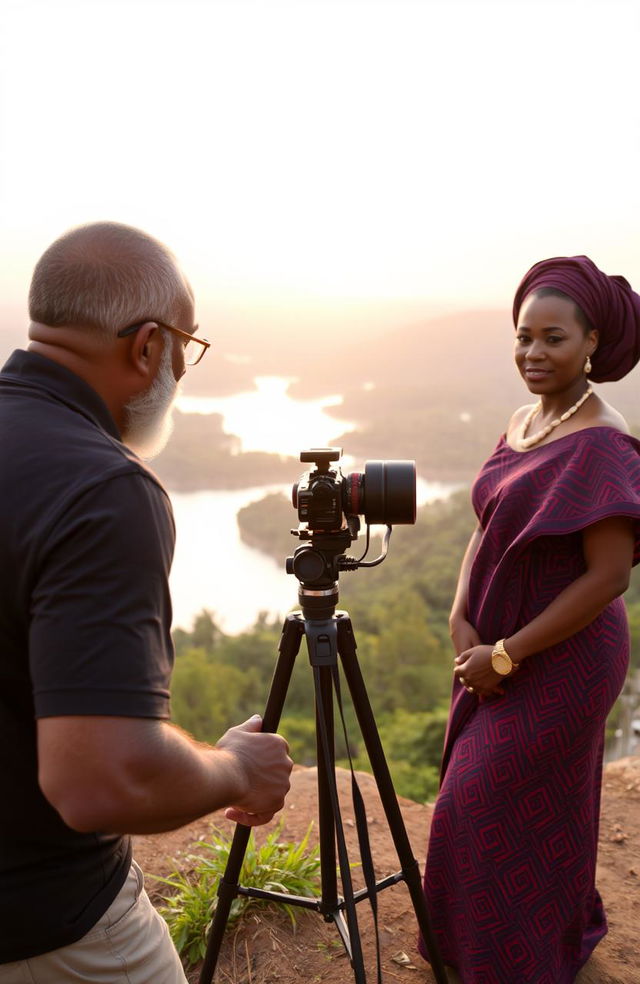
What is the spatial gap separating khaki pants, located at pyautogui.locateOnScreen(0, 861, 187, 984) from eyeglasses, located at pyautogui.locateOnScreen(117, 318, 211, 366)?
1076 millimetres

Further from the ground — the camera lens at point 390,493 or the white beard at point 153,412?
the white beard at point 153,412

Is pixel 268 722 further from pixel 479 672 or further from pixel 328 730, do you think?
pixel 479 672

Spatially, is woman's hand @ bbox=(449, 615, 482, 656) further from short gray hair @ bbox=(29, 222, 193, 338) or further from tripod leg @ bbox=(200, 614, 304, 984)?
short gray hair @ bbox=(29, 222, 193, 338)

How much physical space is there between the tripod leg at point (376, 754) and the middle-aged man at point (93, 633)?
1.71 ft

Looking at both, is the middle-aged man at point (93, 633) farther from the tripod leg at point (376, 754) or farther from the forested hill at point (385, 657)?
the forested hill at point (385, 657)

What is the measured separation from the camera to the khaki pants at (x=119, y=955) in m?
1.43

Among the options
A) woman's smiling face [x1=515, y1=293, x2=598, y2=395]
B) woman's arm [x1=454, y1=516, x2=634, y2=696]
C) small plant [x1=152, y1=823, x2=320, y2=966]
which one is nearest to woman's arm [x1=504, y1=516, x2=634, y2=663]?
woman's arm [x1=454, y1=516, x2=634, y2=696]

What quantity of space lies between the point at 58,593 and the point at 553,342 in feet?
6.23

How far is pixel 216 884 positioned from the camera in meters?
3.01

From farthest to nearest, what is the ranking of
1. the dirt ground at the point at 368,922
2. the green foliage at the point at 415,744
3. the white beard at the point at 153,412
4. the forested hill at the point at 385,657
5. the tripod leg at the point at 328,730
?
the forested hill at the point at 385,657, the green foliage at the point at 415,744, the dirt ground at the point at 368,922, the tripod leg at the point at 328,730, the white beard at the point at 153,412

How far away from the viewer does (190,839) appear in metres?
3.60

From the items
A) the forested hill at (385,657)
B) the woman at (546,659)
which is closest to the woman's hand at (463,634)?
the woman at (546,659)

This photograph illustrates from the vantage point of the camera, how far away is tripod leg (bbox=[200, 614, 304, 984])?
214 cm

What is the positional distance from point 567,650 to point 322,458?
105 centimetres
